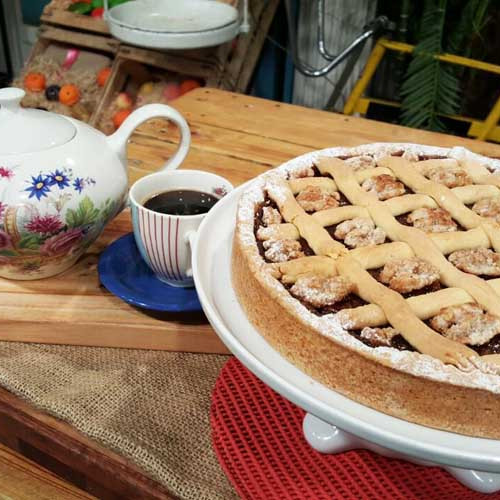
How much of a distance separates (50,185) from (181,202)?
172 mm

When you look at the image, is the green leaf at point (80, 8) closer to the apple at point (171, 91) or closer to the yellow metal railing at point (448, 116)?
the apple at point (171, 91)

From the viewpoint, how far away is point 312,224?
657 mm

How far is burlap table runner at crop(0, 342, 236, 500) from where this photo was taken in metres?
0.63

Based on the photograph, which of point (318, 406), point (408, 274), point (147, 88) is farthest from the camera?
point (147, 88)

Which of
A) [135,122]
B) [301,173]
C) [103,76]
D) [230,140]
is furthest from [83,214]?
[103,76]

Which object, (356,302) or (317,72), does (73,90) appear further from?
(356,302)

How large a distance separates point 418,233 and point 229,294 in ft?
0.65

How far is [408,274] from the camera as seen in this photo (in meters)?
0.59

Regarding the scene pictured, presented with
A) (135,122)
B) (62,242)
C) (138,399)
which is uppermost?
(135,122)

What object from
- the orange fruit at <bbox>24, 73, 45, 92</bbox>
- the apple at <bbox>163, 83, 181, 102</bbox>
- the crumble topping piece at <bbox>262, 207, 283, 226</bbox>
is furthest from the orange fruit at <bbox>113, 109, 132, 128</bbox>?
the crumble topping piece at <bbox>262, 207, 283, 226</bbox>

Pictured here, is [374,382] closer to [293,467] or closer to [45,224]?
[293,467]

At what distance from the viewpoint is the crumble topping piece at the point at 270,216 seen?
2.23 feet

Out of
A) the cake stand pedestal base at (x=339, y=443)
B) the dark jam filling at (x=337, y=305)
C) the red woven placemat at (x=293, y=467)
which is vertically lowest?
the red woven placemat at (x=293, y=467)

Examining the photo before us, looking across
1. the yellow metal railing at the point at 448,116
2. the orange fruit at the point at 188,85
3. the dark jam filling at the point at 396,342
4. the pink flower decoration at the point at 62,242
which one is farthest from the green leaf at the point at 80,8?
the dark jam filling at the point at 396,342
